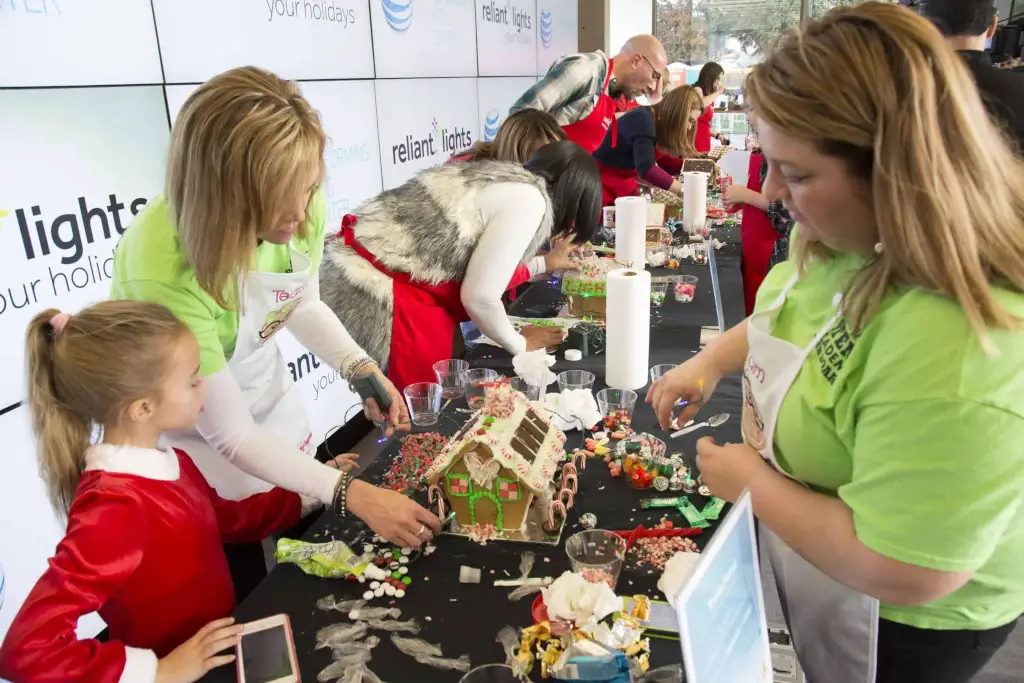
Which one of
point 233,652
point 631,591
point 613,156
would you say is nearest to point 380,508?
point 233,652

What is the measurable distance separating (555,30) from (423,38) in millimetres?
3262

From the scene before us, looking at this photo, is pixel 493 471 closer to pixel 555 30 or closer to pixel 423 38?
pixel 423 38

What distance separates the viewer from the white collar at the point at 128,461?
119 centimetres

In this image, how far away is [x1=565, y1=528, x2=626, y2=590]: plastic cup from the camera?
116 cm

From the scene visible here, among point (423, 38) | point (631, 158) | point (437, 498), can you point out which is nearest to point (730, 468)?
point (437, 498)

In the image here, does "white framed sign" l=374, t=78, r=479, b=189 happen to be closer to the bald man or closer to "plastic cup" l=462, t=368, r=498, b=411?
the bald man

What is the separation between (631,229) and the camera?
2.91 metres

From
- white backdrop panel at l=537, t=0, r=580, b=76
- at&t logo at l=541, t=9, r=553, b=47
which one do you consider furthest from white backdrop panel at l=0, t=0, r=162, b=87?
at&t logo at l=541, t=9, r=553, b=47

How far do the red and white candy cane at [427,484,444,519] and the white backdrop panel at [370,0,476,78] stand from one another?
9.82 feet

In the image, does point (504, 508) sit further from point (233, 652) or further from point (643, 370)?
point (643, 370)

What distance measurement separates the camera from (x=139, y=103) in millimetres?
2377

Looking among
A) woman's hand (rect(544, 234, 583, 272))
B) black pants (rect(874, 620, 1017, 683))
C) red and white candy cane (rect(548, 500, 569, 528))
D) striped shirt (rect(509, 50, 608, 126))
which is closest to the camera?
black pants (rect(874, 620, 1017, 683))

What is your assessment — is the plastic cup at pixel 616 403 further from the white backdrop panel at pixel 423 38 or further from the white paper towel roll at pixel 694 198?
the white backdrop panel at pixel 423 38

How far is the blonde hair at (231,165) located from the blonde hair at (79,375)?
18cm
